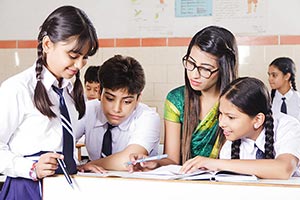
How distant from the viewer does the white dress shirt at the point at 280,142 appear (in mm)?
1477

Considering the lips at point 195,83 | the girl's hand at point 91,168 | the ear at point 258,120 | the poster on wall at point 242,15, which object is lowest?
the girl's hand at point 91,168

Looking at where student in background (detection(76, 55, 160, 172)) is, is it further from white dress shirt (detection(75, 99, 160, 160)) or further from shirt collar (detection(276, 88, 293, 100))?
shirt collar (detection(276, 88, 293, 100))

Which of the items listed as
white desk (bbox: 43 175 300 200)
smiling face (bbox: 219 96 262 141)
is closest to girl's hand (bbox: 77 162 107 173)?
white desk (bbox: 43 175 300 200)

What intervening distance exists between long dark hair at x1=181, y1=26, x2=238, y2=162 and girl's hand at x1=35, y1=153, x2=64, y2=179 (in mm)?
641

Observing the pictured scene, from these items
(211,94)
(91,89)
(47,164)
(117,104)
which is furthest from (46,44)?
(91,89)

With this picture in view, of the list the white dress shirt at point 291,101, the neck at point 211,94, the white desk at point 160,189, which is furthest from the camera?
the white dress shirt at point 291,101

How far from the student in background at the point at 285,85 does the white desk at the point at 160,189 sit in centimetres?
227

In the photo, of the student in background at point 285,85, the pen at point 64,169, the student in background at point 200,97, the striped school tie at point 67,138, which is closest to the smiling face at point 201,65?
the student in background at point 200,97

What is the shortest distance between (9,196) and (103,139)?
596mm

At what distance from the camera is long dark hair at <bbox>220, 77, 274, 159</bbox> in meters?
1.56

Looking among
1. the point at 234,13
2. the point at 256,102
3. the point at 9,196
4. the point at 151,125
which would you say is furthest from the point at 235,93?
the point at 234,13

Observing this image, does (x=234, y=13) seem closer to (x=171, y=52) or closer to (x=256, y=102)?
(x=171, y=52)

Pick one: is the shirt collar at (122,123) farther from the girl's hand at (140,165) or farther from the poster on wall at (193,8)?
the poster on wall at (193,8)

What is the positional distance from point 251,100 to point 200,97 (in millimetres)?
265
